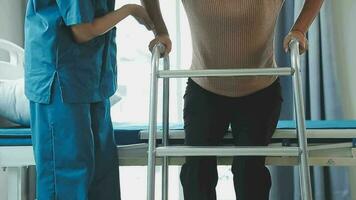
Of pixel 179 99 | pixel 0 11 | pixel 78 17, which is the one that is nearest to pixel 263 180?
pixel 78 17

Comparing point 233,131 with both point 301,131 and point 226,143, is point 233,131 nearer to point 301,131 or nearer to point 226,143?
point 226,143

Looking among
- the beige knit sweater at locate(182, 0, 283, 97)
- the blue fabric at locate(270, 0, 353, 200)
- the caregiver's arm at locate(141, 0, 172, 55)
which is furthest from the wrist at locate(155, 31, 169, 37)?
the blue fabric at locate(270, 0, 353, 200)

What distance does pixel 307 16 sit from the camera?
1.44m

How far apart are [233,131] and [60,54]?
640 millimetres

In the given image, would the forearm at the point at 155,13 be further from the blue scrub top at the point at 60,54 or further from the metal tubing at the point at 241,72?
the metal tubing at the point at 241,72

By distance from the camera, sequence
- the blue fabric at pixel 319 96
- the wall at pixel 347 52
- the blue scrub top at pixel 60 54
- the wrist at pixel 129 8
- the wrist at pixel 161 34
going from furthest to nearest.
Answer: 1. the wall at pixel 347 52
2. the blue fabric at pixel 319 96
3. the wrist at pixel 161 34
4. the wrist at pixel 129 8
5. the blue scrub top at pixel 60 54

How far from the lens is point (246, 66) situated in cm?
148

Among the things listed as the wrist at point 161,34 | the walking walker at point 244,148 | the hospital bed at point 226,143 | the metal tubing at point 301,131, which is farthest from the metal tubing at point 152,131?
the metal tubing at point 301,131

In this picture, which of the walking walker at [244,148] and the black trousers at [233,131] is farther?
the black trousers at [233,131]

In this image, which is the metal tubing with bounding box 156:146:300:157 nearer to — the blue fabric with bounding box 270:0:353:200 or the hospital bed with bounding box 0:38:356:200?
the hospital bed with bounding box 0:38:356:200

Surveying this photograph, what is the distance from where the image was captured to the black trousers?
135 cm

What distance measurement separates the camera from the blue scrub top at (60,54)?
1.32 metres

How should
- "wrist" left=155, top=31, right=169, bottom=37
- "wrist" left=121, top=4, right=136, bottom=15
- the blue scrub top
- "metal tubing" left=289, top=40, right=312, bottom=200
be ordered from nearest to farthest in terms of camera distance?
"metal tubing" left=289, top=40, right=312, bottom=200 → the blue scrub top → "wrist" left=121, top=4, right=136, bottom=15 → "wrist" left=155, top=31, right=169, bottom=37

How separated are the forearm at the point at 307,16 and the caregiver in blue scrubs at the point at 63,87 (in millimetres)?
584
